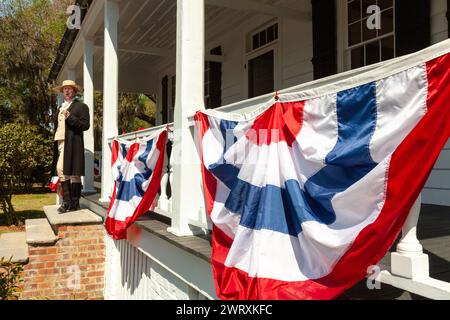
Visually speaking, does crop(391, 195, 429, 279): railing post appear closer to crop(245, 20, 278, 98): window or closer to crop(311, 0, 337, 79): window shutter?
crop(311, 0, 337, 79): window shutter

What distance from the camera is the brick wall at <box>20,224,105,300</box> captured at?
509cm

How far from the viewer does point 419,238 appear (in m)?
2.84

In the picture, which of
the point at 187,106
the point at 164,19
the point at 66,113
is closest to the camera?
the point at 187,106

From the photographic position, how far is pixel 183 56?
3.46 meters

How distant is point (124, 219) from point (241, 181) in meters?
2.15

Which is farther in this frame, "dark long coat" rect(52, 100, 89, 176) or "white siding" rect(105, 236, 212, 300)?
"dark long coat" rect(52, 100, 89, 176)

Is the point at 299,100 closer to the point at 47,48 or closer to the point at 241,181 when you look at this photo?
the point at 241,181

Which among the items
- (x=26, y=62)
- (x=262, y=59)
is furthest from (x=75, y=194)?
(x=26, y=62)

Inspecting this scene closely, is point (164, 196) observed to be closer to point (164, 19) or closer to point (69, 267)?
point (69, 267)

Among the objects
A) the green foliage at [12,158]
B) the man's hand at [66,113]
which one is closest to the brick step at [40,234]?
the man's hand at [66,113]

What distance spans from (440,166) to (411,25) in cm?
160

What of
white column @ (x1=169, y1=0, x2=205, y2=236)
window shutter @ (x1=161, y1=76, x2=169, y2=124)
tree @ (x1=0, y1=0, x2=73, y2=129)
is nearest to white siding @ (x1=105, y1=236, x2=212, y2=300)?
white column @ (x1=169, y1=0, x2=205, y2=236)

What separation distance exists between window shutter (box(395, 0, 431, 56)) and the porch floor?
1781 mm

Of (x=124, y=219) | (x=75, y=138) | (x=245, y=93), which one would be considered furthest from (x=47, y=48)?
(x=124, y=219)
